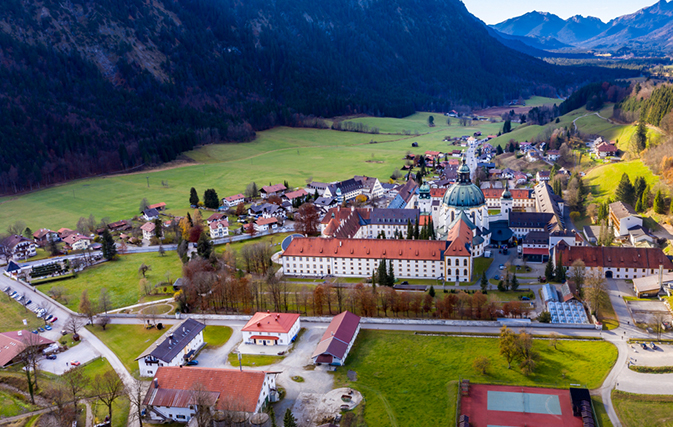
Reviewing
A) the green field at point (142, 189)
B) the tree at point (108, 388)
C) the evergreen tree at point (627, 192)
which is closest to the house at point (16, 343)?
the tree at point (108, 388)

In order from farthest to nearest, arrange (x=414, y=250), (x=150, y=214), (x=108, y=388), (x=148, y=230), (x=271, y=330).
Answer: (x=150, y=214)
(x=148, y=230)
(x=414, y=250)
(x=271, y=330)
(x=108, y=388)

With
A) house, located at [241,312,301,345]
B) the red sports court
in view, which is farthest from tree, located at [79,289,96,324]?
the red sports court

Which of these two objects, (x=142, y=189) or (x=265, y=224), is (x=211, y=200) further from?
(x=142, y=189)

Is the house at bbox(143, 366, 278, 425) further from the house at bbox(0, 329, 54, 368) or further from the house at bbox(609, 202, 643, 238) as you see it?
the house at bbox(609, 202, 643, 238)

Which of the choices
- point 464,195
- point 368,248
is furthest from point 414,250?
point 464,195

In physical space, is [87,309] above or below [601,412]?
above

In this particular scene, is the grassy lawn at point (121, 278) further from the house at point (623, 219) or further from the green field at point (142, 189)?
the house at point (623, 219)

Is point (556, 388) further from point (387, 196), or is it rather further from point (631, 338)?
point (387, 196)
